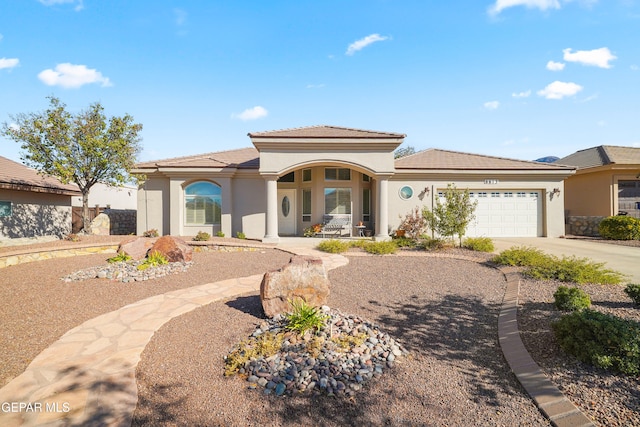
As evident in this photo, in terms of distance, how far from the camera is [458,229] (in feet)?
33.9

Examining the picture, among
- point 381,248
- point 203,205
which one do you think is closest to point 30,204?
point 203,205

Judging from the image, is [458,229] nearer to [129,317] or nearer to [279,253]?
[279,253]

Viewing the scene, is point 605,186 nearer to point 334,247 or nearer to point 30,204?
point 334,247

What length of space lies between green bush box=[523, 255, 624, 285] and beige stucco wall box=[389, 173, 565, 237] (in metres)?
7.34

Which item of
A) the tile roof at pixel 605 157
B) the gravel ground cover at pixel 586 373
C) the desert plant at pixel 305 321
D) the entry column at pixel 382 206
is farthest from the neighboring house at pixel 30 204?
the tile roof at pixel 605 157

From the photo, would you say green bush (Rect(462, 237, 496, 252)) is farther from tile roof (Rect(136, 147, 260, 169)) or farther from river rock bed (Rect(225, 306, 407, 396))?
tile roof (Rect(136, 147, 260, 169))

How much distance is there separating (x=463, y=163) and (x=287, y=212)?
926 centimetres

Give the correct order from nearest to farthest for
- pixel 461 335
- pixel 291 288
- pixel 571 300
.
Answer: pixel 461 335
pixel 571 300
pixel 291 288

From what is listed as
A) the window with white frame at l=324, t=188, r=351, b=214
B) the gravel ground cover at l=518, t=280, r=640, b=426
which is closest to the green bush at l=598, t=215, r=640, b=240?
the gravel ground cover at l=518, t=280, r=640, b=426

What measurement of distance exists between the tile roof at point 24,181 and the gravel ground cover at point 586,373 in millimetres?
17446

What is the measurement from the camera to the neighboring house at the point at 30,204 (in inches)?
496

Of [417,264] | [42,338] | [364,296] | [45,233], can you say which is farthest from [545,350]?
[45,233]

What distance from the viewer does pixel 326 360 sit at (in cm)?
356

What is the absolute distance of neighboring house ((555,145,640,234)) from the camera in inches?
582
